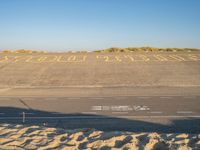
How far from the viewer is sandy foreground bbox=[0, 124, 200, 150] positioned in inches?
345

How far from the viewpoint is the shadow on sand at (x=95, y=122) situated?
13117mm

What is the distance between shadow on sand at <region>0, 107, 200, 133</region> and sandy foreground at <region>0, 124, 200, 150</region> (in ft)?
8.87

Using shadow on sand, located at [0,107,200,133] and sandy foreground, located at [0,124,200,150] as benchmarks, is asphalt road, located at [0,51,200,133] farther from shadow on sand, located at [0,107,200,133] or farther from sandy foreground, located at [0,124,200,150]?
sandy foreground, located at [0,124,200,150]

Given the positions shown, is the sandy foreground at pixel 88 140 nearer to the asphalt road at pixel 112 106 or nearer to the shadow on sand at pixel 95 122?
the shadow on sand at pixel 95 122

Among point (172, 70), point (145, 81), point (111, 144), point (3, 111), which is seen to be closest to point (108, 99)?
point (3, 111)

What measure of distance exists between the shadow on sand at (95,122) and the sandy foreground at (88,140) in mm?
2705

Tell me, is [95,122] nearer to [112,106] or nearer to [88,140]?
[112,106]

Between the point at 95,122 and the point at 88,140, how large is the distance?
473 cm

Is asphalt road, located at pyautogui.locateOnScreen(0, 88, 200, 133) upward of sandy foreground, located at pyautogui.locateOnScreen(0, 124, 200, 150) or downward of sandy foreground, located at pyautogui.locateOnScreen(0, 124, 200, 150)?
downward

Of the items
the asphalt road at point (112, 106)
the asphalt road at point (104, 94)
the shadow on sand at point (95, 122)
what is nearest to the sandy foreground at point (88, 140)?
the shadow on sand at point (95, 122)

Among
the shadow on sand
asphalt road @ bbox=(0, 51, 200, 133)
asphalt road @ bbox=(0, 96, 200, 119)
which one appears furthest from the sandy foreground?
asphalt road @ bbox=(0, 96, 200, 119)

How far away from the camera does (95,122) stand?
14219mm

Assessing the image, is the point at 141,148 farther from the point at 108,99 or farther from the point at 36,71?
the point at 36,71

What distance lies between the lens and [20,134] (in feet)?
33.6
